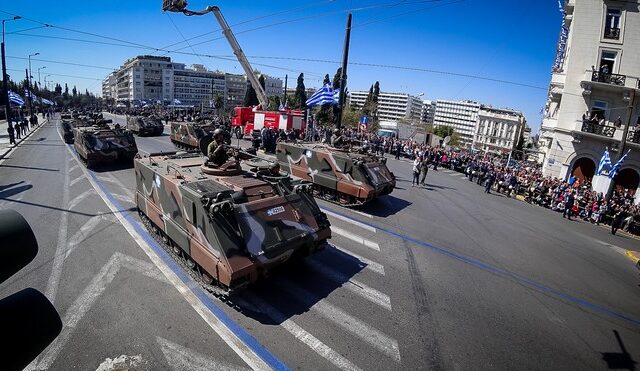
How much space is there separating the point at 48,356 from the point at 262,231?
374 cm

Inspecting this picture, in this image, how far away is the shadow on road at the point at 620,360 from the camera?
19.6ft

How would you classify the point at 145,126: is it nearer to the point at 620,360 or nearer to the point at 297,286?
the point at 297,286

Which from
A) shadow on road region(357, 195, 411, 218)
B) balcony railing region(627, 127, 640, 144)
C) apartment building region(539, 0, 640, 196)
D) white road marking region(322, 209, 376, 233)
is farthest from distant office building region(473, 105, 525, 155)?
white road marking region(322, 209, 376, 233)

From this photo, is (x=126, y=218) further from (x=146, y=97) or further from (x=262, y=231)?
(x=146, y=97)

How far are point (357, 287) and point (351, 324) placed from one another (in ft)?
4.33

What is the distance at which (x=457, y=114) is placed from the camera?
190 m

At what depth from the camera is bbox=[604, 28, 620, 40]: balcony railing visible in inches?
847

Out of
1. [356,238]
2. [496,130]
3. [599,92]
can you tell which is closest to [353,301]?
[356,238]

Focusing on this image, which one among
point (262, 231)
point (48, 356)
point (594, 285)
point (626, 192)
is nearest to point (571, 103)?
point (626, 192)

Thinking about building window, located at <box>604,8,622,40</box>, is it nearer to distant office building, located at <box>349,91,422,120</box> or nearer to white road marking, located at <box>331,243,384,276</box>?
white road marking, located at <box>331,243,384,276</box>

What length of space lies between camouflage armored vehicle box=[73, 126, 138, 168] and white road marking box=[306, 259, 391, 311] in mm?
14014

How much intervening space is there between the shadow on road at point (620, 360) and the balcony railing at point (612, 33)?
23092mm

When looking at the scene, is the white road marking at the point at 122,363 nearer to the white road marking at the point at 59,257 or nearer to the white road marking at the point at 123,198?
the white road marking at the point at 59,257

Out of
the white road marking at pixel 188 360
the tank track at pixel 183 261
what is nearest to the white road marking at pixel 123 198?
the tank track at pixel 183 261
